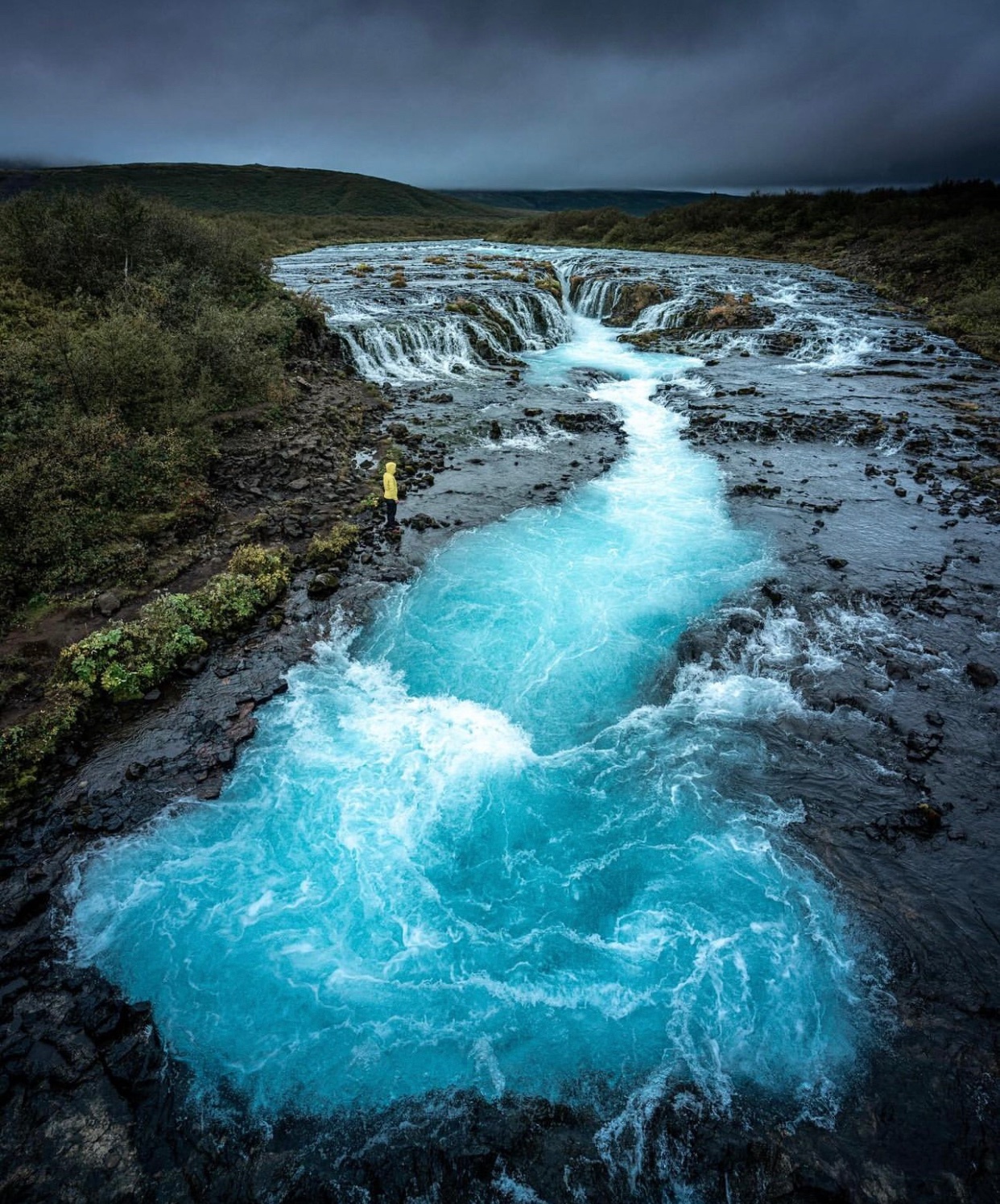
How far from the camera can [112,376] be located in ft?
60.7

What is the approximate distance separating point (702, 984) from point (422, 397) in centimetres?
2897

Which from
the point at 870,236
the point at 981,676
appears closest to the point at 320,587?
the point at 981,676

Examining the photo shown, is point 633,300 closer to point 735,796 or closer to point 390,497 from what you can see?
point 390,497

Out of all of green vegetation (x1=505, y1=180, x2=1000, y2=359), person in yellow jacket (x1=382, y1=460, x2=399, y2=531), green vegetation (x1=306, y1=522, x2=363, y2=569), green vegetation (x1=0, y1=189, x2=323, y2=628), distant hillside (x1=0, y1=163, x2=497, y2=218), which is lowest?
green vegetation (x1=306, y1=522, x2=363, y2=569)

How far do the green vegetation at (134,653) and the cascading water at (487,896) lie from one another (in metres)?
2.56

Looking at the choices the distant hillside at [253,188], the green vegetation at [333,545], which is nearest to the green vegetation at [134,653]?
the green vegetation at [333,545]

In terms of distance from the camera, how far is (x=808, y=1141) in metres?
6.91

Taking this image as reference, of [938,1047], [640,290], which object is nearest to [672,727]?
[938,1047]

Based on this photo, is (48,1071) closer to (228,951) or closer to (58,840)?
(228,951)

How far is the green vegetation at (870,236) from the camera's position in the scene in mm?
46469

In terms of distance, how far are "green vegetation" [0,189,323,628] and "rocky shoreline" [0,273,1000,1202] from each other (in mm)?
2384

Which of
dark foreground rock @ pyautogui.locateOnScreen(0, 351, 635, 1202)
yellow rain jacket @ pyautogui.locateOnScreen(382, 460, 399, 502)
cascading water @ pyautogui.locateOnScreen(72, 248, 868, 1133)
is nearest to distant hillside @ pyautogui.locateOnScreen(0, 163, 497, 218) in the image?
yellow rain jacket @ pyautogui.locateOnScreen(382, 460, 399, 502)

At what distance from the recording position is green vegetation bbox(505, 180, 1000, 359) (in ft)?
152

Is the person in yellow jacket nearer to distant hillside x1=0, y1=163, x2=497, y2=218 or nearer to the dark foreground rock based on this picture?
the dark foreground rock
